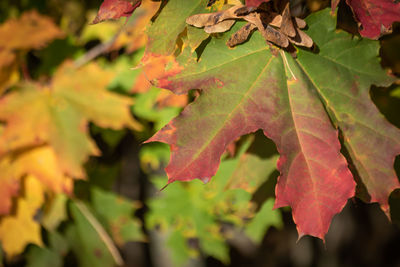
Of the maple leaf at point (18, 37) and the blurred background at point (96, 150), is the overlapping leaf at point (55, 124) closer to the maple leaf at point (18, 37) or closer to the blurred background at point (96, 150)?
the blurred background at point (96, 150)

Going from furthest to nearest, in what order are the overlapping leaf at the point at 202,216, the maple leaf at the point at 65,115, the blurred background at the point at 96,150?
1. the overlapping leaf at the point at 202,216
2. the maple leaf at the point at 65,115
3. the blurred background at the point at 96,150

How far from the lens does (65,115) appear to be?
1348mm

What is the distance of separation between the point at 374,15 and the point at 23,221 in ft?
4.40

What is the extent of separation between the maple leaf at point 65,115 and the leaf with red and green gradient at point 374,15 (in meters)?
0.81

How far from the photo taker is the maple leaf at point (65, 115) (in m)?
1.30

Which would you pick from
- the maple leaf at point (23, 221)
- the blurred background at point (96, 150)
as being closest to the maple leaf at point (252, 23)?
the blurred background at point (96, 150)

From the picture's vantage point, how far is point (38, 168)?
1.42 metres

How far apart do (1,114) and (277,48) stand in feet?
3.13

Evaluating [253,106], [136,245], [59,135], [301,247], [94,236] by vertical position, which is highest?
[253,106]

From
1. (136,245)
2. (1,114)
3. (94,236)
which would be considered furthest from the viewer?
(136,245)

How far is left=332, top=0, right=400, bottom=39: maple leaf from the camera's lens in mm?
686

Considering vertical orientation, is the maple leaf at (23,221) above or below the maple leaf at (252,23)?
below

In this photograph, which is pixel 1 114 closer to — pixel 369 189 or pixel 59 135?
pixel 59 135

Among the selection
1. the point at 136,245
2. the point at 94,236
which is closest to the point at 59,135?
the point at 94,236
